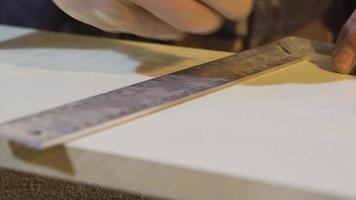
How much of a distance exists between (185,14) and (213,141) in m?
0.18

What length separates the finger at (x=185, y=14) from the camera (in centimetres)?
55

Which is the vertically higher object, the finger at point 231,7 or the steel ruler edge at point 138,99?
the finger at point 231,7

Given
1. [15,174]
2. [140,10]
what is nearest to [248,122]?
[140,10]

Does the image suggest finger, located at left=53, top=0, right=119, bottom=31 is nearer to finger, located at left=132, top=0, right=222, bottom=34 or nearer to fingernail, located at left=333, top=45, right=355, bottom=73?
finger, located at left=132, top=0, right=222, bottom=34

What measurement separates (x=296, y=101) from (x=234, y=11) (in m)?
0.11

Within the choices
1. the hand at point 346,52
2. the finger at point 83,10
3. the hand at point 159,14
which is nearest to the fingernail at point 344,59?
the hand at point 346,52

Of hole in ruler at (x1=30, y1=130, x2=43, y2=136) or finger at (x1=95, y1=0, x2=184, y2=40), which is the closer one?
hole in ruler at (x1=30, y1=130, x2=43, y2=136)

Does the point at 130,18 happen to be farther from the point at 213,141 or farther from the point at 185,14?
the point at 213,141

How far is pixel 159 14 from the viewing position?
1.86 feet

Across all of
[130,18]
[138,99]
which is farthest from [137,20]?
[138,99]

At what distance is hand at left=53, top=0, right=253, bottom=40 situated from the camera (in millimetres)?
557

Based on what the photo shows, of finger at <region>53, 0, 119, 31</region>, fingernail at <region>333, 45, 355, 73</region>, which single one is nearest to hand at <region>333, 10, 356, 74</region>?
fingernail at <region>333, 45, 355, 73</region>

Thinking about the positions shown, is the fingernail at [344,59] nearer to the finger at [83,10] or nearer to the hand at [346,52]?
the hand at [346,52]

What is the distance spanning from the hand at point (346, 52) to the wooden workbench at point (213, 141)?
0.5 inches
